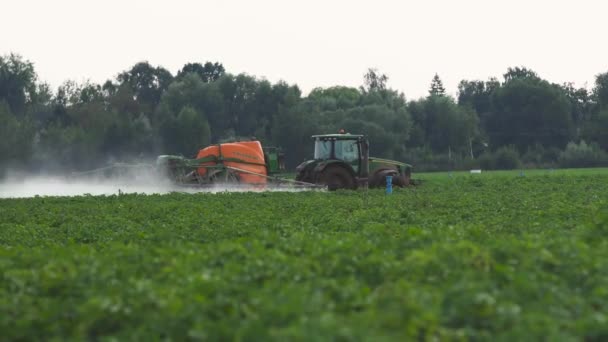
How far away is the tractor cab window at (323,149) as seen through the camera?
34875 millimetres

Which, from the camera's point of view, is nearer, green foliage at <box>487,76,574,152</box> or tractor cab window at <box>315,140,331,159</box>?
tractor cab window at <box>315,140,331,159</box>

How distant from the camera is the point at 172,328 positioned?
7.16 m

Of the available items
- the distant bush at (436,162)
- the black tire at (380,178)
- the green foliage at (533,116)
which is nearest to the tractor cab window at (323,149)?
the black tire at (380,178)

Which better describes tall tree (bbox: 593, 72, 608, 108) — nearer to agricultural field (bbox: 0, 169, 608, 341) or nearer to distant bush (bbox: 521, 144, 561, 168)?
distant bush (bbox: 521, 144, 561, 168)

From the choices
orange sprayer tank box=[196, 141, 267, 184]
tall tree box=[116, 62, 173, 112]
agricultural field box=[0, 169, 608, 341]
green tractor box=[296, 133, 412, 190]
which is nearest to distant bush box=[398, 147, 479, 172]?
tall tree box=[116, 62, 173, 112]

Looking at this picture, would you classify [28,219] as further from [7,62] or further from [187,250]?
[7,62]

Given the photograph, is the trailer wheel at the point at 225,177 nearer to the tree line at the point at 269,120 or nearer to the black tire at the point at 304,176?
the black tire at the point at 304,176

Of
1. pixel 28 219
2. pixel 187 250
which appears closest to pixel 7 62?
pixel 28 219

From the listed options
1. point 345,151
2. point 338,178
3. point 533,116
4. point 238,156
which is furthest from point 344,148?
point 533,116

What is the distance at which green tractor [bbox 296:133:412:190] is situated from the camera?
34344 mm

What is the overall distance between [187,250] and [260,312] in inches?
145

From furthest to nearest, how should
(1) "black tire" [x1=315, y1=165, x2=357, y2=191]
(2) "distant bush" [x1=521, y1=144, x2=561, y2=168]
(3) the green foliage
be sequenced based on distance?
(3) the green foliage → (2) "distant bush" [x1=521, y1=144, x2=561, y2=168] → (1) "black tire" [x1=315, y1=165, x2=357, y2=191]

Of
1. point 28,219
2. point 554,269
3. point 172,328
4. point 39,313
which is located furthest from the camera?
point 28,219

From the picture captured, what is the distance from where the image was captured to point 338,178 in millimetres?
34469
